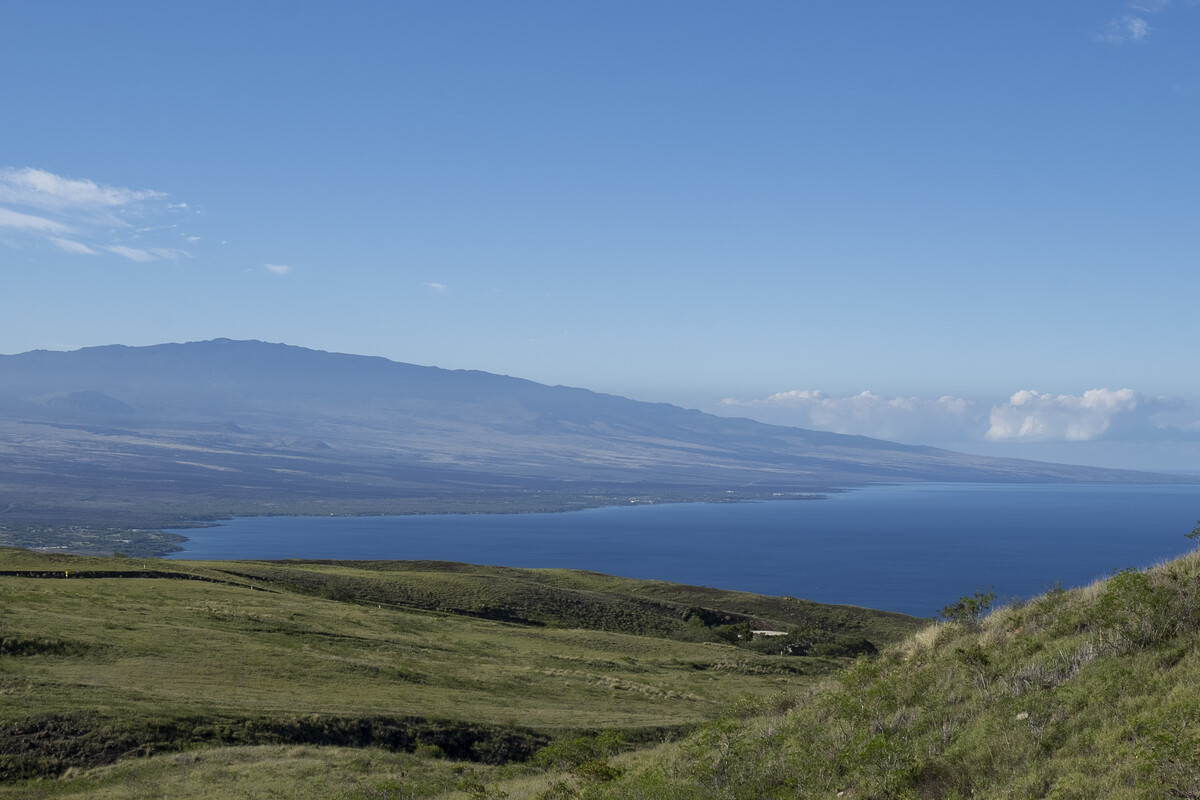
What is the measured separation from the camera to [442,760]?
75.9 feet

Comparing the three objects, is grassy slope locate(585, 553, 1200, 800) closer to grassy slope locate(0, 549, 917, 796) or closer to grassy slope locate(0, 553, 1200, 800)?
grassy slope locate(0, 553, 1200, 800)

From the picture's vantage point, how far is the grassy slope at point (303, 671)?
2164cm

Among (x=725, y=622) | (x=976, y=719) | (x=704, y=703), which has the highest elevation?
(x=976, y=719)

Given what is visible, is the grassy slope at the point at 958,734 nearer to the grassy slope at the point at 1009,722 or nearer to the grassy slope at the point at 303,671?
the grassy slope at the point at 1009,722

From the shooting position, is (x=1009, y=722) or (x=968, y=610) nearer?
(x=1009, y=722)

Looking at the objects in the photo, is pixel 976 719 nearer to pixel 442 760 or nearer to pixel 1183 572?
pixel 1183 572

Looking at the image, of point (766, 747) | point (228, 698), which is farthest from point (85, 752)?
point (766, 747)

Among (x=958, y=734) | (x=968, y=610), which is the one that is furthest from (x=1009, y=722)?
(x=968, y=610)

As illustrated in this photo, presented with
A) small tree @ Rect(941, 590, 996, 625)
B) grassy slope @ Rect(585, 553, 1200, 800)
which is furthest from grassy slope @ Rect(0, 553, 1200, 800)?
small tree @ Rect(941, 590, 996, 625)

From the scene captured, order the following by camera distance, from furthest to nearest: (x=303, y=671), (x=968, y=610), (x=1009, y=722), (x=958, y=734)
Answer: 1. (x=303, y=671)
2. (x=968, y=610)
3. (x=958, y=734)
4. (x=1009, y=722)

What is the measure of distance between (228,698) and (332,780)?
8057 millimetres

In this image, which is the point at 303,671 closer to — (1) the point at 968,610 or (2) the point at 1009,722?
(1) the point at 968,610

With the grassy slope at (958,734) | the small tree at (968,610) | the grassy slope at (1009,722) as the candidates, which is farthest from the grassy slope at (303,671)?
the small tree at (968,610)

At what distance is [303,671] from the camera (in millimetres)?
31125
